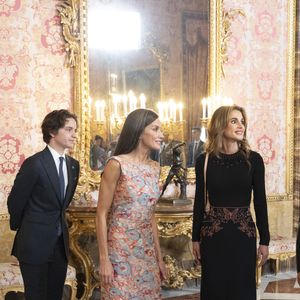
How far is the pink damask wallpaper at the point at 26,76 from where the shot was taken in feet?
14.5

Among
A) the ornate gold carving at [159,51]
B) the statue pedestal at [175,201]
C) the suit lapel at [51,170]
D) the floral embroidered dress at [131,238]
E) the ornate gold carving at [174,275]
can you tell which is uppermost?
the ornate gold carving at [159,51]

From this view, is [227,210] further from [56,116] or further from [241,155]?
[56,116]

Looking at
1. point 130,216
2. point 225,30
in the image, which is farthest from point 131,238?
point 225,30

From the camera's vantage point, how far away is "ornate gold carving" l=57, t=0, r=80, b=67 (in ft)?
15.0

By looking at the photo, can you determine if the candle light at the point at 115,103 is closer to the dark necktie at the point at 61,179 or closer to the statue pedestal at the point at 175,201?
the statue pedestal at the point at 175,201

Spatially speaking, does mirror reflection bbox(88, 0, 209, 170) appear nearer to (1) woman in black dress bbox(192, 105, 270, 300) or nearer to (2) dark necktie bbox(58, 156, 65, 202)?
(2) dark necktie bbox(58, 156, 65, 202)

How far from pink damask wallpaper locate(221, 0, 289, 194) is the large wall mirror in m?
0.27

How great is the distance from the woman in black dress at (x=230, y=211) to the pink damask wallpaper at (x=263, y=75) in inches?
99.5

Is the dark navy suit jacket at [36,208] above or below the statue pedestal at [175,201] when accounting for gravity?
above

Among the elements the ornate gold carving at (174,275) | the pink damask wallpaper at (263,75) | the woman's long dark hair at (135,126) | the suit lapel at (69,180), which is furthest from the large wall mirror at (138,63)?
the woman's long dark hair at (135,126)

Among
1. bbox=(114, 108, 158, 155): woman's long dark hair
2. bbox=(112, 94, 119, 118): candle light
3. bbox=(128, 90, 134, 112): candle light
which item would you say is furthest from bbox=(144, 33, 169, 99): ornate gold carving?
bbox=(114, 108, 158, 155): woman's long dark hair

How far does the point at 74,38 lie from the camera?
4633mm

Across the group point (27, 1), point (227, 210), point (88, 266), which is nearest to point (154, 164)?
point (227, 210)

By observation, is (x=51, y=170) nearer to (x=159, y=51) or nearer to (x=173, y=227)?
(x=173, y=227)
